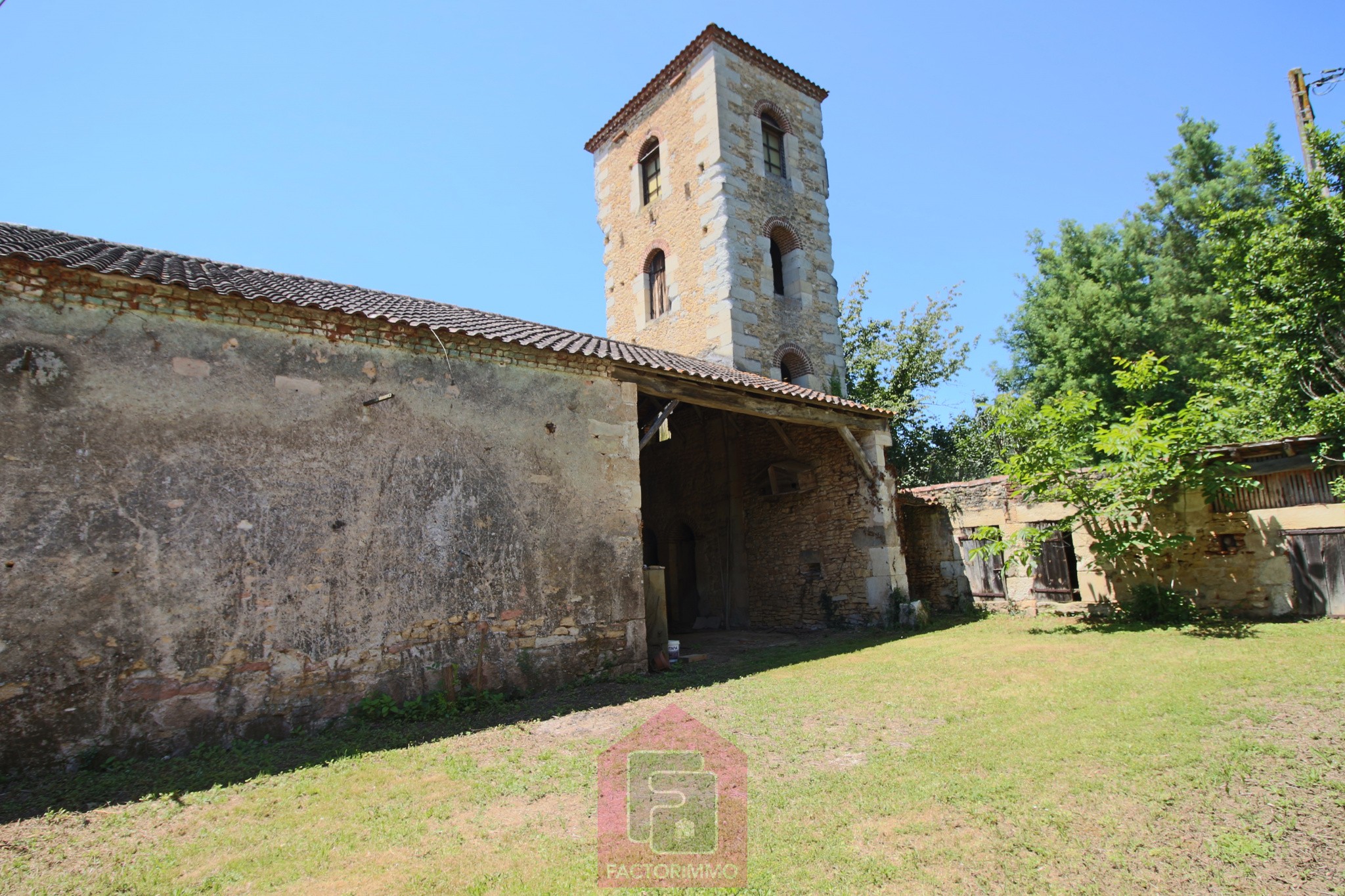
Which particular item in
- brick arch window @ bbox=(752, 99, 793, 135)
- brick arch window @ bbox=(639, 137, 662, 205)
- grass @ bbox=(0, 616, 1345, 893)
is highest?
brick arch window @ bbox=(752, 99, 793, 135)

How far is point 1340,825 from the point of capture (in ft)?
10.1

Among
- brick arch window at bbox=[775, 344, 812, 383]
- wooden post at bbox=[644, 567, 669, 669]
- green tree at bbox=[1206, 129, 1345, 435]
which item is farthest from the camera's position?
brick arch window at bbox=[775, 344, 812, 383]

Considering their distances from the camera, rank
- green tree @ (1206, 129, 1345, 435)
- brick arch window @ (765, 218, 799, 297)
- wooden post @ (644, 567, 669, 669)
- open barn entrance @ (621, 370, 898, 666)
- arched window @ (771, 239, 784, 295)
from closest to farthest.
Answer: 1. wooden post @ (644, 567, 669, 669)
2. green tree @ (1206, 129, 1345, 435)
3. open barn entrance @ (621, 370, 898, 666)
4. brick arch window @ (765, 218, 799, 297)
5. arched window @ (771, 239, 784, 295)

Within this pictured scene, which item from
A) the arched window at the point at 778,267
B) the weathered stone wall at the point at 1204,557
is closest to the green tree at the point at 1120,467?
the weathered stone wall at the point at 1204,557

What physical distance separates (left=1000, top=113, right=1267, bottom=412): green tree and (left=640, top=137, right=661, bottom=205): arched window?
11694 mm

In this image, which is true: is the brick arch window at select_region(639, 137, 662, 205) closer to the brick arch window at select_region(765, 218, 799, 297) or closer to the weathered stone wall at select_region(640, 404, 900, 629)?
the brick arch window at select_region(765, 218, 799, 297)

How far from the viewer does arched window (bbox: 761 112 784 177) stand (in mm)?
15750

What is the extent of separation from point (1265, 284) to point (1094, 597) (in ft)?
17.6

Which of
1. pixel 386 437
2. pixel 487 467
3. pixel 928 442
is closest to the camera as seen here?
pixel 386 437

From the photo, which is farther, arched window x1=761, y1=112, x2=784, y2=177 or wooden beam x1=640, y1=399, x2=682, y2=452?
arched window x1=761, y1=112, x2=784, y2=177

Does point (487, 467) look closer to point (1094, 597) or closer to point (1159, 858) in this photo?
point (1159, 858)

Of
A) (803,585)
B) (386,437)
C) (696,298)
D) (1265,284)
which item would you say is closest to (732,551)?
(803,585)

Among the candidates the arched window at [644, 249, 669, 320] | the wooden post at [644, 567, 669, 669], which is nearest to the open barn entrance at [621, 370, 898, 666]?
the wooden post at [644, 567, 669, 669]

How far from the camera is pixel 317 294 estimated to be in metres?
7.15
